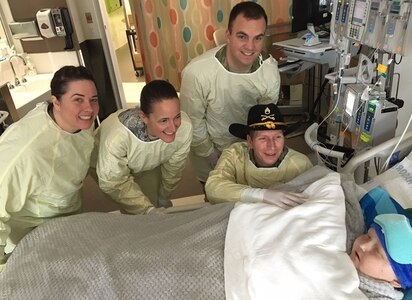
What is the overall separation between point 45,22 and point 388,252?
3.46 meters

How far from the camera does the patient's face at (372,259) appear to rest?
1088mm

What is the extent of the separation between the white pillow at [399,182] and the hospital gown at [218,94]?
81 centimetres

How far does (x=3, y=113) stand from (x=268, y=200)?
88.1 inches

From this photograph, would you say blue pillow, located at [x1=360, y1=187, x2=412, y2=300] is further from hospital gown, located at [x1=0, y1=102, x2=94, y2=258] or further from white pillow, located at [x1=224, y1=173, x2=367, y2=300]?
hospital gown, located at [x1=0, y1=102, x2=94, y2=258]

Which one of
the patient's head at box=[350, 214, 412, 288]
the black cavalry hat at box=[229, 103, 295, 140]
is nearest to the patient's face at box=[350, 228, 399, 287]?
the patient's head at box=[350, 214, 412, 288]

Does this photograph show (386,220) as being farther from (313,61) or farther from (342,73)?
(313,61)

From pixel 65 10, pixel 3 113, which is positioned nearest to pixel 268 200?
pixel 3 113

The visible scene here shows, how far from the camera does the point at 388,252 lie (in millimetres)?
1076

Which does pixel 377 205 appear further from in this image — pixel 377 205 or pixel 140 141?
pixel 140 141

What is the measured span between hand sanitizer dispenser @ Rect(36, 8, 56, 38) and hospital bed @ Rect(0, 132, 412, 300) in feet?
8.44

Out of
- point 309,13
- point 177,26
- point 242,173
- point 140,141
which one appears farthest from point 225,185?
point 177,26

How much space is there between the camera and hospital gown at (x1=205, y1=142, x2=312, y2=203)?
1599mm

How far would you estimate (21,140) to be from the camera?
4.80 ft

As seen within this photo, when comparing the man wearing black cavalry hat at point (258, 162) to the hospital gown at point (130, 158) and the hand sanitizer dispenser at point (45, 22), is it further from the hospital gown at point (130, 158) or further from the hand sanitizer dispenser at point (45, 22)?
the hand sanitizer dispenser at point (45, 22)
